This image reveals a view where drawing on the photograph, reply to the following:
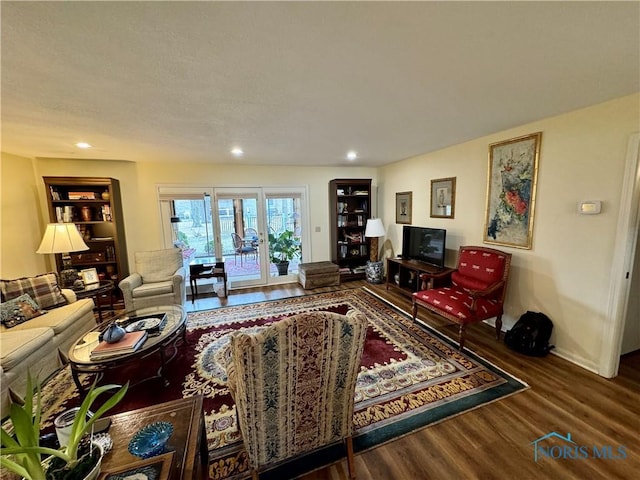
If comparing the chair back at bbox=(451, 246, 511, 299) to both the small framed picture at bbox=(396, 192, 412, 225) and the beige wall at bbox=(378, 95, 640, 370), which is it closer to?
the beige wall at bbox=(378, 95, 640, 370)

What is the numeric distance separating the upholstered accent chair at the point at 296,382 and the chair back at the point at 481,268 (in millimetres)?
2295

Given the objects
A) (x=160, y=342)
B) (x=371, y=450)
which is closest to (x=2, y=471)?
(x=160, y=342)

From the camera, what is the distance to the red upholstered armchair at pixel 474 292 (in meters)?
2.74

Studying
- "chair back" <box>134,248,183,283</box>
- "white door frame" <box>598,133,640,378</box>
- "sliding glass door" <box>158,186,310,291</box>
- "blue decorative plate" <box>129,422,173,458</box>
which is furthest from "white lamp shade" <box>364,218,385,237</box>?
"blue decorative plate" <box>129,422,173,458</box>

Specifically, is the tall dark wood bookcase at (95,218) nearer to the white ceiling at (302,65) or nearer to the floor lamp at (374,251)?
the white ceiling at (302,65)

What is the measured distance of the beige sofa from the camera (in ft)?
6.51

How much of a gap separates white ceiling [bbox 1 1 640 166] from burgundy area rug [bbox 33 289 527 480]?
2345mm

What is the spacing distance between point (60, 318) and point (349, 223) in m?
4.48

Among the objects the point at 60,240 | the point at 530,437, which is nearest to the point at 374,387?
the point at 530,437

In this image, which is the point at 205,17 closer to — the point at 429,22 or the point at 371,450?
the point at 429,22

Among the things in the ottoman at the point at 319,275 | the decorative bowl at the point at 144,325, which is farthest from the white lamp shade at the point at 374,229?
the decorative bowl at the point at 144,325

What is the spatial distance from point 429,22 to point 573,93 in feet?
5.49

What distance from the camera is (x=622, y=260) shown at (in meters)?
2.15

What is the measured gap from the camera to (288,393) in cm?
131
